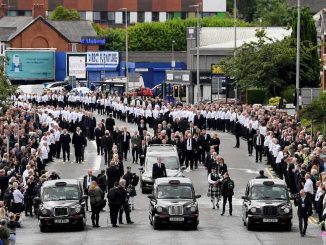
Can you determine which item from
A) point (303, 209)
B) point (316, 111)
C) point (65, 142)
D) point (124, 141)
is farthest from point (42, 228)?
point (316, 111)

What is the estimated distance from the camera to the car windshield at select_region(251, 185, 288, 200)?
43031mm

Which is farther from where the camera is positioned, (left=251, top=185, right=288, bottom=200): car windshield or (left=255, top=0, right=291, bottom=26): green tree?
(left=255, top=0, right=291, bottom=26): green tree

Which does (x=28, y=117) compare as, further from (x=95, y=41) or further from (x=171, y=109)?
(x=95, y=41)

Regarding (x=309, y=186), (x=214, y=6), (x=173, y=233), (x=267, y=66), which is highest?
(x=214, y=6)

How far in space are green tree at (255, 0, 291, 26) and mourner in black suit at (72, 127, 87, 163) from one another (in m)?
108

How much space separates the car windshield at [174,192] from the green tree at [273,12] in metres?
126

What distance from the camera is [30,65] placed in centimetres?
13112

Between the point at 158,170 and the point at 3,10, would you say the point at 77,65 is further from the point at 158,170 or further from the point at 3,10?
the point at 158,170

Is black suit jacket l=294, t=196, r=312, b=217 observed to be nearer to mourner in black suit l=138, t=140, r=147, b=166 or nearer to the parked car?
the parked car

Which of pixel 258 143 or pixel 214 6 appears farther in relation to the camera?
pixel 214 6

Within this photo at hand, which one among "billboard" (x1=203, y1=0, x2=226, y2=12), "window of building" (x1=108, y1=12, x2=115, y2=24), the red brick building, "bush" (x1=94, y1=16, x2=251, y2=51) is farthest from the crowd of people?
"billboard" (x1=203, y1=0, x2=226, y2=12)

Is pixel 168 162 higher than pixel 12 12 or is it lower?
lower

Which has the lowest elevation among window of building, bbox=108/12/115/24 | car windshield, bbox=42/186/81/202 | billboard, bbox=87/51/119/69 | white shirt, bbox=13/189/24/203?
white shirt, bbox=13/189/24/203

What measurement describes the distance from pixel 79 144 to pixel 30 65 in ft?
228
